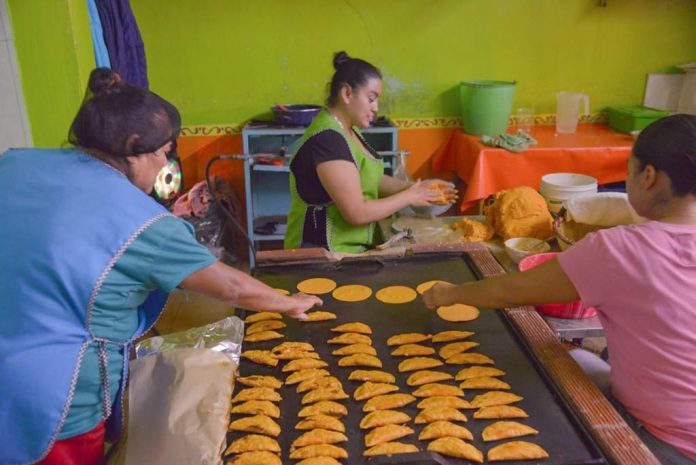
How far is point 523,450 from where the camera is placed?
1.25 metres

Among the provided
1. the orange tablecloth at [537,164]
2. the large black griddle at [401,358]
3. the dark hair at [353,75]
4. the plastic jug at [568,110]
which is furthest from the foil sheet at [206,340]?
the plastic jug at [568,110]

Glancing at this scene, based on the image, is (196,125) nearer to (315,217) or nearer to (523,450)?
(315,217)

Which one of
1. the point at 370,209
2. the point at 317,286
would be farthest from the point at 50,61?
the point at 317,286

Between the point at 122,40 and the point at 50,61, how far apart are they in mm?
705

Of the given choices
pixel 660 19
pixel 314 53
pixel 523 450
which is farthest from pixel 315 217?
pixel 660 19

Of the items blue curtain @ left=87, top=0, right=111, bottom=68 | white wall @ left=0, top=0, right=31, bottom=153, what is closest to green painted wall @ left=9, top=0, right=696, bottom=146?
blue curtain @ left=87, top=0, right=111, bottom=68

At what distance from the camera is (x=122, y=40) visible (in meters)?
3.50

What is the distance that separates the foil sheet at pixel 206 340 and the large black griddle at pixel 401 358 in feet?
0.62

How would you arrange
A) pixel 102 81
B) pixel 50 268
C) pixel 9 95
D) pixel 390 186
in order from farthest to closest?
1. pixel 390 186
2. pixel 9 95
3. pixel 102 81
4. pixel 50 268

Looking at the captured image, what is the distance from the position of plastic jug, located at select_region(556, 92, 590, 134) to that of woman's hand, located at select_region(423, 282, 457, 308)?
3.04 m

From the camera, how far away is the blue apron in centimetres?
134

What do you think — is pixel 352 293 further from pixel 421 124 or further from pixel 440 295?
pixel 421 124

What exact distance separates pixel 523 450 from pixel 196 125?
3851 millimetres

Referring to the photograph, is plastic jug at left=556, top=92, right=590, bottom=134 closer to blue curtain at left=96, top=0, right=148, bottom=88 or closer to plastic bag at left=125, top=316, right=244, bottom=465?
blue curtain at left=96, top=0, right=148, bottom=88
